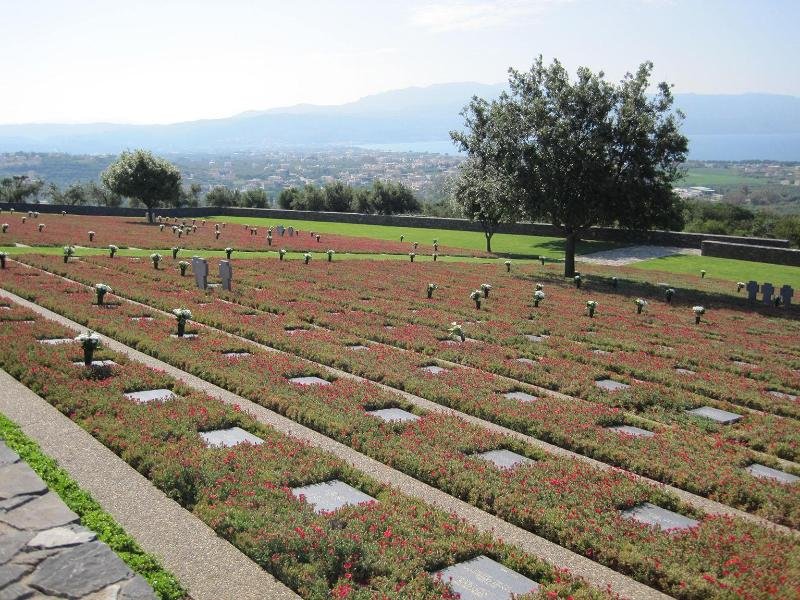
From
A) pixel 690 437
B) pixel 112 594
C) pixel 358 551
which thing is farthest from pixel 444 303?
pixel 112 594

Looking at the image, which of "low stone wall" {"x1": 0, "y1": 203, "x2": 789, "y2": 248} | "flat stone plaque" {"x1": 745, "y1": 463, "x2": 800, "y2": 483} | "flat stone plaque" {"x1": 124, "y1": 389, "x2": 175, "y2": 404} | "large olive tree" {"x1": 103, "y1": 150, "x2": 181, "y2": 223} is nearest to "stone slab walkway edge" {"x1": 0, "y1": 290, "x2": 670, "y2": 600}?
"flat stone plaque" {"x1": 124, "y1": 389, "x2": 175, "y2": 404}

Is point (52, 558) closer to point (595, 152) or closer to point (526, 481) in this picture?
point (526, 481)

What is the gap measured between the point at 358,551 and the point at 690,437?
7363 millimetres

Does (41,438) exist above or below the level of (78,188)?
below

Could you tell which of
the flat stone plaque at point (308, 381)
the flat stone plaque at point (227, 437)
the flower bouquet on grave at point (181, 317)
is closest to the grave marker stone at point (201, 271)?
the flower bouquet on grave at point (181, 317)

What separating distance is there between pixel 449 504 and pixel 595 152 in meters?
27.1

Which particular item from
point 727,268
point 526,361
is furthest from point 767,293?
point 526,361

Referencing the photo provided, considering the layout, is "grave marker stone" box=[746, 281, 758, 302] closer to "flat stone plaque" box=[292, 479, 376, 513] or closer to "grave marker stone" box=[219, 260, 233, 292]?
Result: "grave marker stone" box=[219, 260, 233, 292]

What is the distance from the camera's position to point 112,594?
6039mm

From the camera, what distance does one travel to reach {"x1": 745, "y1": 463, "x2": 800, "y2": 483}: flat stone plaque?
10734 millimetres

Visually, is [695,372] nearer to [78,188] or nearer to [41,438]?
[41,438]

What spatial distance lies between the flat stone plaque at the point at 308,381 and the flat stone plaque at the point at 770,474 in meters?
8.07

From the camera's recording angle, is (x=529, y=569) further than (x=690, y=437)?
No

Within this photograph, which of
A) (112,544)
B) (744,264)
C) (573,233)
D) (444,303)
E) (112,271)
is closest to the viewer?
(112,544)
